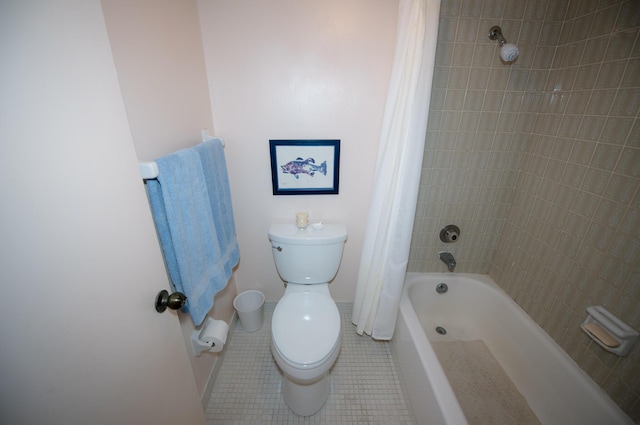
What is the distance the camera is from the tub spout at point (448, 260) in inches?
60.3

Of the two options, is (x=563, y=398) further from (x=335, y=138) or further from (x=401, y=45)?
(x=401, y=45)

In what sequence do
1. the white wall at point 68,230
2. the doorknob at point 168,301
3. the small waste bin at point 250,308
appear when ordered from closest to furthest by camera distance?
1. the white wall at point 68,230
2. the doorknob at point 168,301
3. the small waste bin at point 250,308

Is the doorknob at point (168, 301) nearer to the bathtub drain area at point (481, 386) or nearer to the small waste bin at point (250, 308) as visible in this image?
the small waste bin at point (250, 308)

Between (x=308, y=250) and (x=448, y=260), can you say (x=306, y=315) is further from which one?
(x=448, y=260)

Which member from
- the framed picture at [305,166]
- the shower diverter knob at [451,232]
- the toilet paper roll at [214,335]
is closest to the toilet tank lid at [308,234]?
the framed picture at [305,166]

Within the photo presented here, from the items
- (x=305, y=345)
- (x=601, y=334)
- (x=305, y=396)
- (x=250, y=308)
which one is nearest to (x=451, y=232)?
(x=601, y=334)

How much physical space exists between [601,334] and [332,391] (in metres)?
1.26

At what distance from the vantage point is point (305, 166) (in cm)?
145

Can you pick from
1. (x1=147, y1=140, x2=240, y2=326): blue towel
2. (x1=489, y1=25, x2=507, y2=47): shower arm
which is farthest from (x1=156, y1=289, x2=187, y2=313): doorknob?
(x1=489, y1=25, x2=507, y2=47): shower arm

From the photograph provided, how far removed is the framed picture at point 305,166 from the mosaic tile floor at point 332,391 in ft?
3.47

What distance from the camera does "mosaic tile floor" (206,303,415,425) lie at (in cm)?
124

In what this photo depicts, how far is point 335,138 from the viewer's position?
4.61 ft

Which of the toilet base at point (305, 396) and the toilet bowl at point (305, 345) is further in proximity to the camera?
the toilet base at point (305, 396)

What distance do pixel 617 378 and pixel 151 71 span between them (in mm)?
2151
